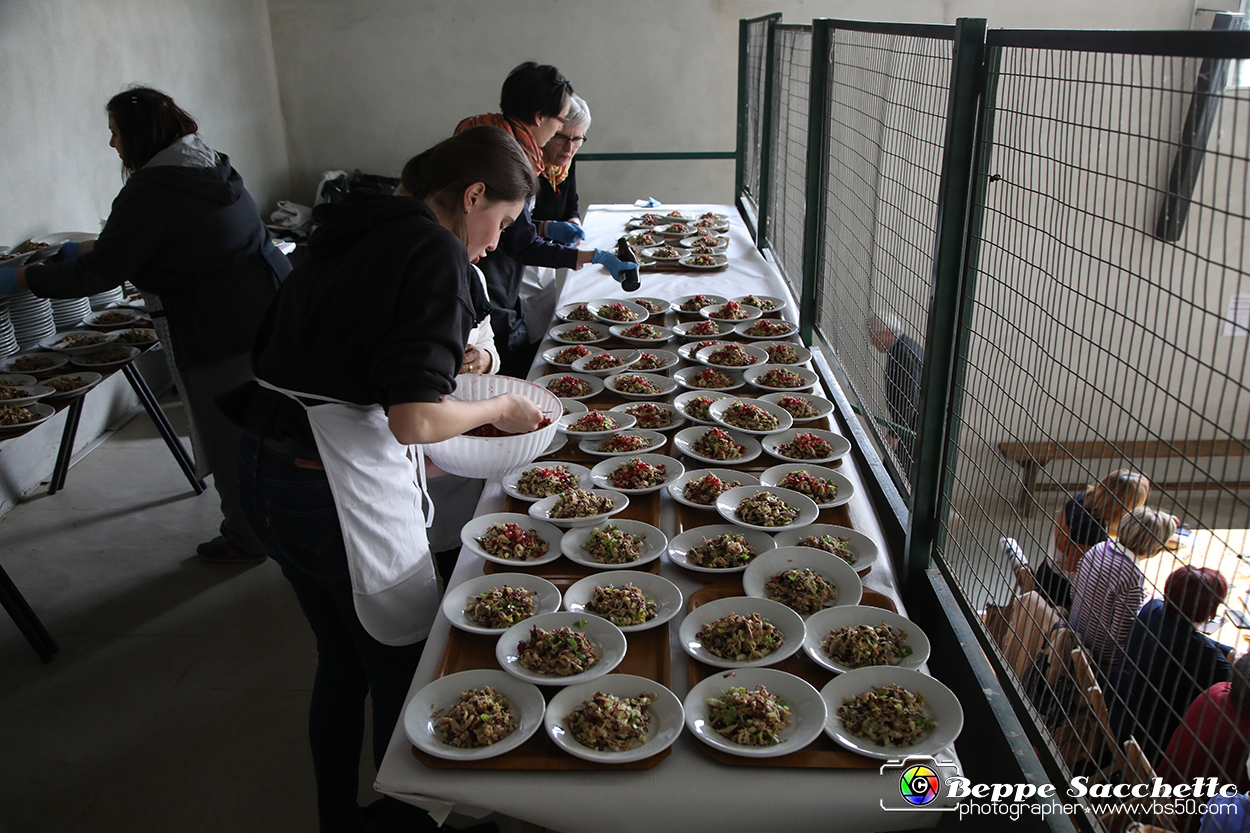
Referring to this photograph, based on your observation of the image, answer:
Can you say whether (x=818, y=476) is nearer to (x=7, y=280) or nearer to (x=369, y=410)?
(x=369, y=410)

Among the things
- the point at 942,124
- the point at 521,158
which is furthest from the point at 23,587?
the point at 942,124

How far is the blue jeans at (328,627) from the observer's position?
60.5 inches

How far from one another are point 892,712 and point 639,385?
1338 millimetres

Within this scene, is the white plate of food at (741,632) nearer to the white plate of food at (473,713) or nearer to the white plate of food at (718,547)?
the white plate of food at (718,547)

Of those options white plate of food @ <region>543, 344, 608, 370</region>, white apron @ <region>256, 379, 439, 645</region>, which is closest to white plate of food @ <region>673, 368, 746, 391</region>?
white plate of food @ <region>543, 344, 608, 370</region>

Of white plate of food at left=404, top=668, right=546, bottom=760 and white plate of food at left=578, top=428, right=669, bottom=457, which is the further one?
white plate of food at left=578, top=428, right=669, bottom=457

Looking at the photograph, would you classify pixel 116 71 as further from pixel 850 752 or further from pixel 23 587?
pixel 850 752

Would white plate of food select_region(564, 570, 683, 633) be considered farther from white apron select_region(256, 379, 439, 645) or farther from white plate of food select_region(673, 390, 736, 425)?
white plate of food select_region(673, 390, 736, 425)

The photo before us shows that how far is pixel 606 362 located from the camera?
100 inches

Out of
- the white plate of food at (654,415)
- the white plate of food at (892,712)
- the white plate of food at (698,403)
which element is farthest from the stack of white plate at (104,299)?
the white plate of food at (892,712)

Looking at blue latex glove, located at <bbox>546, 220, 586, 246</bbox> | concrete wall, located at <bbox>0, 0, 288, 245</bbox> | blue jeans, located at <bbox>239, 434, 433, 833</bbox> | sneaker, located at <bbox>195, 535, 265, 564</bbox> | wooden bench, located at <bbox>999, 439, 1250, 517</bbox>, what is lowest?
sneaker, located at <bbox>195, 535, 265, 564</bbox>

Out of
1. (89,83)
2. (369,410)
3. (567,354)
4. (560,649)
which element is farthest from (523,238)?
(89,83)

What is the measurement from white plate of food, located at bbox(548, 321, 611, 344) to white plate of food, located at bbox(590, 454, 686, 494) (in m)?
0.89

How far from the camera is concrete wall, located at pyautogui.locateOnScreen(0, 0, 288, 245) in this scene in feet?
12.2
